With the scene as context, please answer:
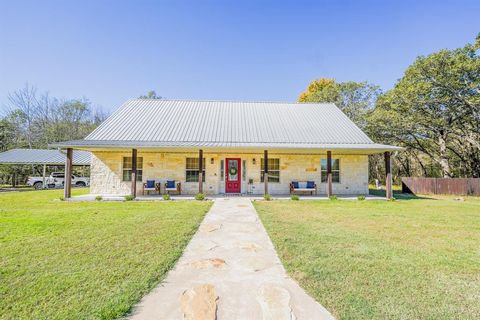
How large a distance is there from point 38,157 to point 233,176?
19.7 meters

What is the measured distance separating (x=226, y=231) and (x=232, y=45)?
12.3 m

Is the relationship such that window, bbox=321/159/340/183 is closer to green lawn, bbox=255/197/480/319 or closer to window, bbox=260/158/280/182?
window, bbox=260/158/280/182

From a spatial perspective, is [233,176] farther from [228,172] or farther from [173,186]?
[173,186]

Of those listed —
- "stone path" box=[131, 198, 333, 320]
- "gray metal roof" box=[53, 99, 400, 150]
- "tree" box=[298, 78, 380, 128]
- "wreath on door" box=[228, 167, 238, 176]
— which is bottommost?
"stone path" box=[131, 198, 333, 320]

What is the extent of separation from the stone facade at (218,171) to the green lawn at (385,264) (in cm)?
662

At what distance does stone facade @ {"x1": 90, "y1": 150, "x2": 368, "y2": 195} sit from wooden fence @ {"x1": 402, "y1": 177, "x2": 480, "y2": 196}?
197 inches

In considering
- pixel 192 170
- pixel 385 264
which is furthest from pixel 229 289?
pixel 192 170

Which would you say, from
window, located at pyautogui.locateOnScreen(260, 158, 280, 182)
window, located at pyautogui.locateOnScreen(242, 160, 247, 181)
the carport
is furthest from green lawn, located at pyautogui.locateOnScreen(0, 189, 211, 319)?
the carport

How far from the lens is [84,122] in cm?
3347

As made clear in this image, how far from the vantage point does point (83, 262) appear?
368 cm

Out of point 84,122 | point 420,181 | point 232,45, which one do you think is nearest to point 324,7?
point 232,45

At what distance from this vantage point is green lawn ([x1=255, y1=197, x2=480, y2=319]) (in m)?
2.56

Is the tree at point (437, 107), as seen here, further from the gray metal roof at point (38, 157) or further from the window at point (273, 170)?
the gray metal roof at point (38, 157)

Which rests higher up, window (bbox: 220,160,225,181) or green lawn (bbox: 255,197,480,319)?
window (bbox: 220,160,225,181)
